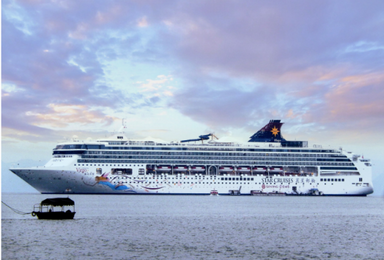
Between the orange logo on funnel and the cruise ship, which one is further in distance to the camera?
the orange logo on funnel

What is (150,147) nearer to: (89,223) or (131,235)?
(89,223)

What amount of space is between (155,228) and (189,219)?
847cm

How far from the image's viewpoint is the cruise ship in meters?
84.8

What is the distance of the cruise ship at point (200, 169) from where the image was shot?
84.8 m

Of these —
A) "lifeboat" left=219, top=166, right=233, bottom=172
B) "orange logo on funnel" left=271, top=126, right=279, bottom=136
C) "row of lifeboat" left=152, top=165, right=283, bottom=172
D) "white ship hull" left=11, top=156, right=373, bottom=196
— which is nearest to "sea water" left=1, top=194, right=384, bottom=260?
"white ship hull" left=11, top=156, right=373, bottom=196

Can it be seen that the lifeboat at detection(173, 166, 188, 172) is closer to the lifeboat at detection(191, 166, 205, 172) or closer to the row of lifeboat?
the row of lifeboat

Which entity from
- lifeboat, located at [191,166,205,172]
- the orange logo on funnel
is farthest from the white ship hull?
the orange logo on funnel

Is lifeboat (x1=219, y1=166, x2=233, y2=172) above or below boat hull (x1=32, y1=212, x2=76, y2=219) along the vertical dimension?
above

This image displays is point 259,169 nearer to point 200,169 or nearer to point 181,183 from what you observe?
point 200,169

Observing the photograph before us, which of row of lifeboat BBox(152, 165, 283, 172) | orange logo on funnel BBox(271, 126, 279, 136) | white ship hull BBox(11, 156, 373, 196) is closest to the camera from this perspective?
white ship hull BBox(11, 156, 373, 196)

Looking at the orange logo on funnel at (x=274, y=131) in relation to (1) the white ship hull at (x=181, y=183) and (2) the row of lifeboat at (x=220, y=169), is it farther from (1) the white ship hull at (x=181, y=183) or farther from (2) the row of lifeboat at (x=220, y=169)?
(1) the white ship hull at (x=181, y=183)

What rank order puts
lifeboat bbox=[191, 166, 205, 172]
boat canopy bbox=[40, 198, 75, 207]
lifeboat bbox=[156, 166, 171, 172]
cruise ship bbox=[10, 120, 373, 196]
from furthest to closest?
1. lifeboat bbox=[191, 166, 205, 172]
2. lifeboat bbox=[156, 166, 171, 172]
3. cruise ship bbox=[10, 120, 373, 196]
4. boat canopy bbox=[40, 198, 75, 207]

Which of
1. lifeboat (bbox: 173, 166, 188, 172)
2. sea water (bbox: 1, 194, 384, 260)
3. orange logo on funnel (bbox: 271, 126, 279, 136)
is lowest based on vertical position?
sea water (bbox: 1, 194, 384, 260)

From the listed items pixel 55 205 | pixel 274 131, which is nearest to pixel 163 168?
pixel 274 131
